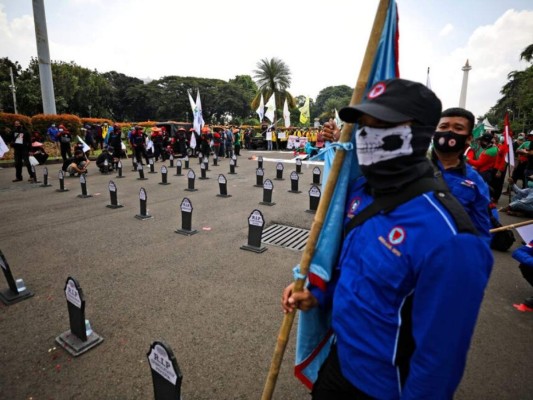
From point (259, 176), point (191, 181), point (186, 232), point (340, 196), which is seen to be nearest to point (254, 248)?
point (186, 232)

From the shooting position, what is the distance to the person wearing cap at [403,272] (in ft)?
3.58

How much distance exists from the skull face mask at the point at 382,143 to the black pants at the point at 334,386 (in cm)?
100

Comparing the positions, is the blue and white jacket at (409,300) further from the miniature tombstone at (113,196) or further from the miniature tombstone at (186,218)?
the miniature tombstone at (113,196)

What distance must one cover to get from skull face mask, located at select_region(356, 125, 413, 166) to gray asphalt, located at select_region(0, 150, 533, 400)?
219cm

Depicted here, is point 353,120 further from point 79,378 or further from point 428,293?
point 79,378

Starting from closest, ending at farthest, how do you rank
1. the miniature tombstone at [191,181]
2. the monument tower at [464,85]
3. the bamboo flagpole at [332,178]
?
the bamboo flagpole at [332,178] → the miniature tombstone at [191,181] → the monument tower at [464,85]

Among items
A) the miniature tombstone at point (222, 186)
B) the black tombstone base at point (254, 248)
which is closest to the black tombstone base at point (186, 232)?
the black tombstone base at point (254, 248)

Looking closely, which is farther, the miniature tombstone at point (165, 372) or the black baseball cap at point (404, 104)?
the miniature tombstone at point (165, 372)

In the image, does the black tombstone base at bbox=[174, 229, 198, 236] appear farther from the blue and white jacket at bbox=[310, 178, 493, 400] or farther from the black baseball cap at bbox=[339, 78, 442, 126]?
the black baseball cap at bbox=[339, 78, 442, 126]

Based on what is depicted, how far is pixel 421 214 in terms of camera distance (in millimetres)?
1189

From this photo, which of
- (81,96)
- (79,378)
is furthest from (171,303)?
(81,96)

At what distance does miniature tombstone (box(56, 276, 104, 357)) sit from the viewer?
3.03 meters

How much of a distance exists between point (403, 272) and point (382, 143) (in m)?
0.57

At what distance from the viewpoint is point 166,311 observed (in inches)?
147
